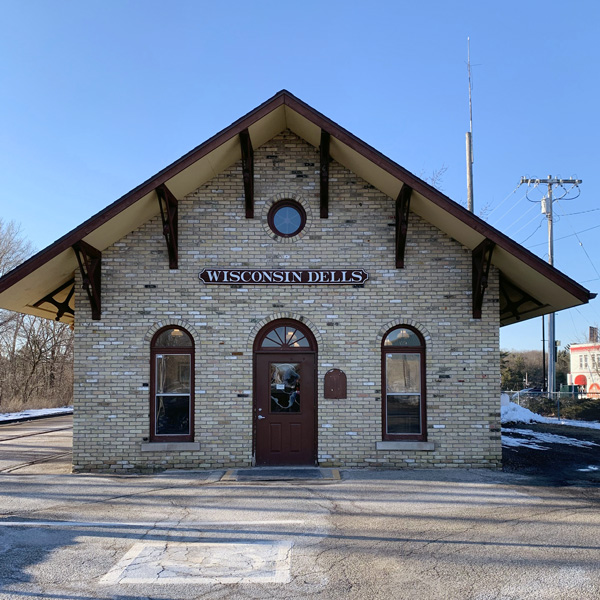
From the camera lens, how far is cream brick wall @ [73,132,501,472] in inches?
470

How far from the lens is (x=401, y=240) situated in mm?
12086

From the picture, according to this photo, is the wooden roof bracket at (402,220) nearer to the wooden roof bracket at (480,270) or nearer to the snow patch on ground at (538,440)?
the wooden roof bracket at (480,270)

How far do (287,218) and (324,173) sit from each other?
46.2 inches

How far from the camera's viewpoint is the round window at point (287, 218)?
12500 mm

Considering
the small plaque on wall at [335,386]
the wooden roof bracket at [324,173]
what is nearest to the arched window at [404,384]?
the small plaque on wall at [335,386]

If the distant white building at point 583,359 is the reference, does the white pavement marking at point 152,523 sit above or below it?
below

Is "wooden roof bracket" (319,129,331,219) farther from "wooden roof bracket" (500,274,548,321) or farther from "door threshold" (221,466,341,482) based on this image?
"door threshold" (221,466,341,482)

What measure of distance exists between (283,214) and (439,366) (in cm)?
422

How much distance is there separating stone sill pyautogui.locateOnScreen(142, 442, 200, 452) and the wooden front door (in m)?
1.18

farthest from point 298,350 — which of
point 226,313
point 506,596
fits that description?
point 506,596

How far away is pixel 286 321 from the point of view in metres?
12.3

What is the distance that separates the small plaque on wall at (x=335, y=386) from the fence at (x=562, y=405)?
17688 millimetres

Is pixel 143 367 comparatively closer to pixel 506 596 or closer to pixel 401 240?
pixel 401 240

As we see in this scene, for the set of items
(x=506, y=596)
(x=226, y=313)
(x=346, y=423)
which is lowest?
(x=506, y=596)
